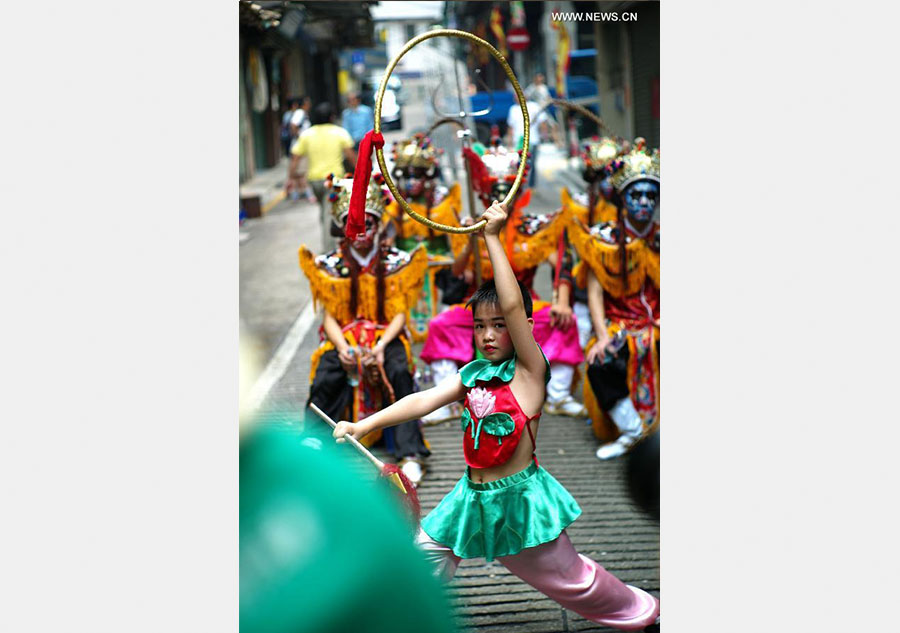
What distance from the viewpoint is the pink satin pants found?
3297 mm

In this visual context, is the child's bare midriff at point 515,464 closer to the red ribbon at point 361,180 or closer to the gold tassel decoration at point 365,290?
the red ribbon at point 361,180

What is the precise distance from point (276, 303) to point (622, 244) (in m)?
4.50

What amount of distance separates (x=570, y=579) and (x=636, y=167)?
2619 millimetres

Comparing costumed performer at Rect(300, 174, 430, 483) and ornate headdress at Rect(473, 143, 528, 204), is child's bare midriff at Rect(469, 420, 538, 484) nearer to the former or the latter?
costumed performer at Rect(300, 174, 430, 483)

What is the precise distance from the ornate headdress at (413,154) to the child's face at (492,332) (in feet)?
12.3

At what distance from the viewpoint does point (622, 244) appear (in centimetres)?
520

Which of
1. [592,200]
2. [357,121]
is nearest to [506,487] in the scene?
[592,200]

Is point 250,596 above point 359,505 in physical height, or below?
below

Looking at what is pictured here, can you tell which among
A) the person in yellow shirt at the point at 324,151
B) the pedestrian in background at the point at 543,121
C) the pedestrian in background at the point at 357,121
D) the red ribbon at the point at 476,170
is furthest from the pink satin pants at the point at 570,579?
the pedestrian in background at the point at 543,121

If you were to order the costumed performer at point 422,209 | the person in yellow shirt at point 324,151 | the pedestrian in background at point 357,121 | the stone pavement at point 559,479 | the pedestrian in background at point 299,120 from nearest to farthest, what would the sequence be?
the stone pavement at point 559,479, the costumed performer at point 422,209, the person in yellow shirt at point 324,151, the pedestrian in background at point 357,121, the pedestrian in background at point 299,120

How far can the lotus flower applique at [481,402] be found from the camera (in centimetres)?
324

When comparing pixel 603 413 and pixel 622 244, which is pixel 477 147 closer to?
pixel 622 244

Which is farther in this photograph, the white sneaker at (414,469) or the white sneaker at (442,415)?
the white sneaker at (442,415)

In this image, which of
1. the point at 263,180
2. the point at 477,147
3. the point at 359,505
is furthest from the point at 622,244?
the point at 263,180
